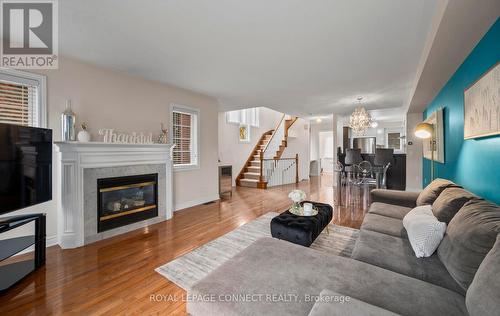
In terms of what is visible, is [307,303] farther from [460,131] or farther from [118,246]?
[460,131]

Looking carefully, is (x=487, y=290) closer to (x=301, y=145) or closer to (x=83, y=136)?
(x=83, y=136)

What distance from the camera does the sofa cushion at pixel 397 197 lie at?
2922mm

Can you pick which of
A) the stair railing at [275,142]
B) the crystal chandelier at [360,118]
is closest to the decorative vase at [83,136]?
the stair railing at [275,142]

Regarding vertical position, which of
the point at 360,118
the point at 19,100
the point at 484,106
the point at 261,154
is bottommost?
the point at 261,154

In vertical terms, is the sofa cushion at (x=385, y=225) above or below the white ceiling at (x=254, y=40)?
below

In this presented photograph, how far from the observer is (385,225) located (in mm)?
2211

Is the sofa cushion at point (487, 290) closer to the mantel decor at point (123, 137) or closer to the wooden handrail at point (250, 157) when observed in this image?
the mantel decor at point (123, 137)

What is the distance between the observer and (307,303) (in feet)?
3.62

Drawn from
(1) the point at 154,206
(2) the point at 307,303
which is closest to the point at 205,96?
(1) the point at 154,206

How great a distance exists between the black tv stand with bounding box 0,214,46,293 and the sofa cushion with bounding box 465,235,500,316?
10.5 ft

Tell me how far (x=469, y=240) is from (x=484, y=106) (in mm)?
1345

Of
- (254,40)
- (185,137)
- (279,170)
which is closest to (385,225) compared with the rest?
(254,40)

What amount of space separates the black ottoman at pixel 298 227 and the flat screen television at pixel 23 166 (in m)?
2.65

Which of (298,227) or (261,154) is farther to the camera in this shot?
(261,154)
